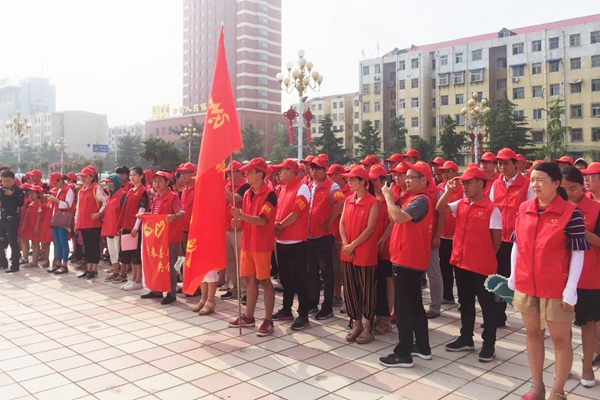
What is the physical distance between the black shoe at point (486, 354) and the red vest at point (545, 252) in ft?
3.92

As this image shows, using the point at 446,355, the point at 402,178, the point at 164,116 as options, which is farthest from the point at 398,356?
the point at 164,116

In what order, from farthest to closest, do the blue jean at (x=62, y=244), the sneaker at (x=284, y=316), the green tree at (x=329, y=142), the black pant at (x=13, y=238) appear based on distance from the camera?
the green tree at (x=329, y=142) < the black pant at (x=13, y=238) < the blue jean at (x=62, y=244) < the sneaker at (x=284, y=316)

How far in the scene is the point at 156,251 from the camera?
6.54m

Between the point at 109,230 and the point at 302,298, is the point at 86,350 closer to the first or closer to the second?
the point at 302,298

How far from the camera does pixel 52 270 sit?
8797 millimetres

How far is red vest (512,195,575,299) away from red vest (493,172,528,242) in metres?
1.89

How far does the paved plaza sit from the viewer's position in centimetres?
375

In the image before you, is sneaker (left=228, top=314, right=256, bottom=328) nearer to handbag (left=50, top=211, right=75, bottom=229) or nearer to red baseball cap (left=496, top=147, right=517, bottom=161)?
red baseball cap (left=496, top=147, right=517, bottom=161)

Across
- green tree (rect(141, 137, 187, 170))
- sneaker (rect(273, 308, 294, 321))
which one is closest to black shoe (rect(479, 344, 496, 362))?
sneaker (rect(273, 308, 294, 321))

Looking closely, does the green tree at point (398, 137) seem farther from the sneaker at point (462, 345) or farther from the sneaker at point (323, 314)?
the sneaker at point (462, 345)

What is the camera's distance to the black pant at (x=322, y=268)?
5785 millimetres

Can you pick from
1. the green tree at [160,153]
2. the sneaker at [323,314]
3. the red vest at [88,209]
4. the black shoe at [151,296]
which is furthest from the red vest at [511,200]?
the green tree at [160,153]

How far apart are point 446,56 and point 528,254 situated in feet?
165

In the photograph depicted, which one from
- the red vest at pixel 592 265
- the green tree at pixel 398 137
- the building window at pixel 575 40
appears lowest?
the red vest at pixel 592 265
